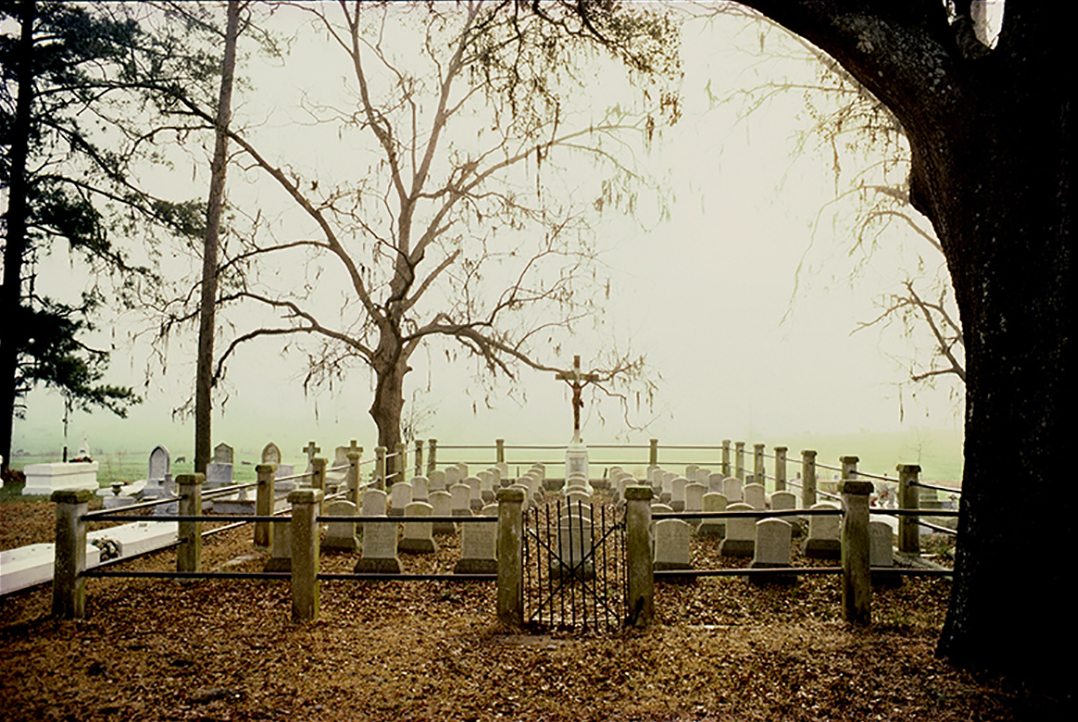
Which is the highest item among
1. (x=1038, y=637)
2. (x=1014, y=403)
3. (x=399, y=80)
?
(x=399, y=80)

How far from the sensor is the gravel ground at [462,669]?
5238 mm

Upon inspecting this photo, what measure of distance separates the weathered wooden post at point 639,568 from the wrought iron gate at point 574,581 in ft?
0.64

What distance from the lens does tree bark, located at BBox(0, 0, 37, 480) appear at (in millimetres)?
19984

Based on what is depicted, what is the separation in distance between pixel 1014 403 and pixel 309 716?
5.59 m

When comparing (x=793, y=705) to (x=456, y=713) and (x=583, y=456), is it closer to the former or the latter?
(x=456, y=713)

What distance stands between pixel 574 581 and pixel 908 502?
611cm

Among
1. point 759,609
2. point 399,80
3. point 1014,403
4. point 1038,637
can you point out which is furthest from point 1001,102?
point 399,80

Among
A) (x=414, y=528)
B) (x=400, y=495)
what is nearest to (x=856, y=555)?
(x=414, y=528)

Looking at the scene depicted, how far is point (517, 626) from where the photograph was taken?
7062 millimetres

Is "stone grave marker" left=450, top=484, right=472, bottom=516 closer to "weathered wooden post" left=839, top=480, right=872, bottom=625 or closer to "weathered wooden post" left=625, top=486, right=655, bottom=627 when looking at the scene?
"weathered wooden post" left=625, top=486, right=655, bottom=627

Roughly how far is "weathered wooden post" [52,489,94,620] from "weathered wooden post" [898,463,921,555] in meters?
11.1

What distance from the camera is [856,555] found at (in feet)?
23.8

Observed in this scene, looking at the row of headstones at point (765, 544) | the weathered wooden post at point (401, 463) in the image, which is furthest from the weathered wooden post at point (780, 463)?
the weathered wooden post at point (401, 463)

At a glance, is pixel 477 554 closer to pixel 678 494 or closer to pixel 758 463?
pixel 678 494
